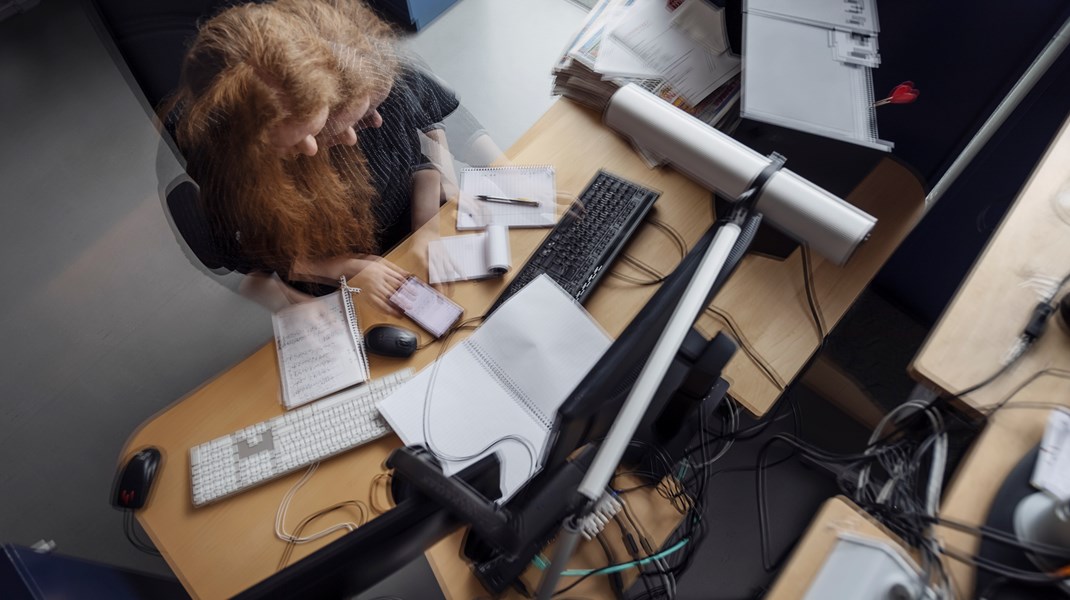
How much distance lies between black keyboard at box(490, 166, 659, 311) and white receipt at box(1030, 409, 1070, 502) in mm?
688

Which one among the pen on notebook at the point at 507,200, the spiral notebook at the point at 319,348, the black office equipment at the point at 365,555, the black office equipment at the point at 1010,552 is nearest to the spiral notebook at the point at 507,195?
the pen on notebook at the point at 507,200

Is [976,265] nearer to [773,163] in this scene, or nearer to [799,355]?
[799,355]

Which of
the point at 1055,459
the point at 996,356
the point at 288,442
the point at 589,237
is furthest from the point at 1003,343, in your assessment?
the point at 288,442

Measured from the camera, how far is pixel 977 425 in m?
1.00

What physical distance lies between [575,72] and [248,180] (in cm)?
69

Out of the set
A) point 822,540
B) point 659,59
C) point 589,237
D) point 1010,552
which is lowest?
point 1010,552

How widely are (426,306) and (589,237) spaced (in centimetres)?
32

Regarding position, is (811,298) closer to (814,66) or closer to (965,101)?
(814,66)

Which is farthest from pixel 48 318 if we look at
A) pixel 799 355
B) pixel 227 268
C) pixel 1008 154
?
pixel 1008 154

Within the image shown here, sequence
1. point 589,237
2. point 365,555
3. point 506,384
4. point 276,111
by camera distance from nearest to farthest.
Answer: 1. point 365,555
2. point 276,111
3. point 506,384
4. point 589,237

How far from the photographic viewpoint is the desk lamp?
55cm

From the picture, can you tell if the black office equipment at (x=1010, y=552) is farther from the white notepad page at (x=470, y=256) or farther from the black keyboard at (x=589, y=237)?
the white notepad page at (x=470, y=256)

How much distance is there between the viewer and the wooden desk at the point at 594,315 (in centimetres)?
99

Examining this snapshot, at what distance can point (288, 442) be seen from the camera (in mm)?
1046
